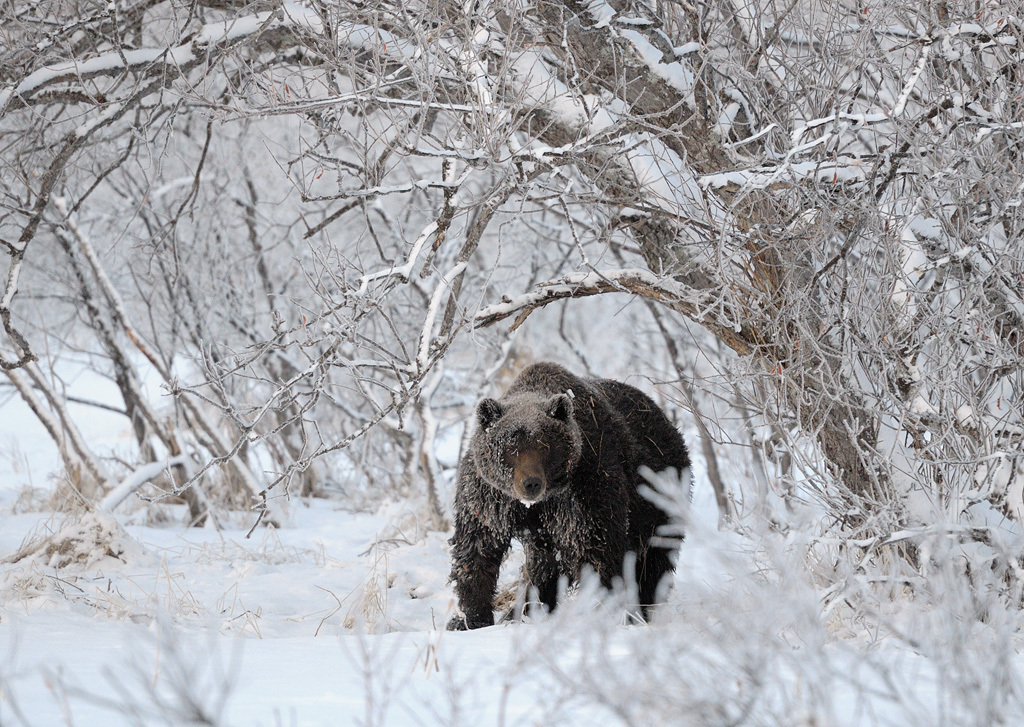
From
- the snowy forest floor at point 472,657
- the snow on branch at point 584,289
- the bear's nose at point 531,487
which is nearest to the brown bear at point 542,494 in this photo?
the bear's nose at point 531,487

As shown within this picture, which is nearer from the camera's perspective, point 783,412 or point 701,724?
point 701,724

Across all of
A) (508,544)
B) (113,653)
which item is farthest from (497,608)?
(113,653)

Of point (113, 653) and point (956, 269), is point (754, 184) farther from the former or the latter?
point (113, 653)

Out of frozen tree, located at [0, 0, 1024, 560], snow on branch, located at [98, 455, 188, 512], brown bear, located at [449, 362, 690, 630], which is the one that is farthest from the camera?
snow on branch, located at [98, 455, 188, 512]

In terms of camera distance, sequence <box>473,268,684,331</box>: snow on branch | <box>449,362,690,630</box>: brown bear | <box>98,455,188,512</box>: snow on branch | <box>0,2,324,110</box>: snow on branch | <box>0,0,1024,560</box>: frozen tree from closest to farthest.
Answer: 1. <box>0,0,1024,560</box>: frozen tree
2. <box>449,362,690,630</box>: brown bear
3. <box>473,268,684,331</box>: snow on branch
4. <box>0,2,324,110</box>: snow on branch
5. <box>98,455,188,512</box>: snow on branch

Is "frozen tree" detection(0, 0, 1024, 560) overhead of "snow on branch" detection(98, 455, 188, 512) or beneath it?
overhead

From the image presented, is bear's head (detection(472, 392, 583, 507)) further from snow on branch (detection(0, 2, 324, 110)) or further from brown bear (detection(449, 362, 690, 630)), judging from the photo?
snow on branch (detection(0, 2, 324, 110))

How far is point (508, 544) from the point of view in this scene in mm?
4887

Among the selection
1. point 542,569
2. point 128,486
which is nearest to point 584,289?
point 542,569

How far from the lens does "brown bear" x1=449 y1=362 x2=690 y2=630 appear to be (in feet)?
15.2

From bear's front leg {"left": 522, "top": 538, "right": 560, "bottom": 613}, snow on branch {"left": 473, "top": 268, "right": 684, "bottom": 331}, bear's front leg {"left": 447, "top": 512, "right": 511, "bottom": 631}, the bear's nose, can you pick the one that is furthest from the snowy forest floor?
snow on branch {"left": 473, "top": 268, "right": 684, "bottom": 331}

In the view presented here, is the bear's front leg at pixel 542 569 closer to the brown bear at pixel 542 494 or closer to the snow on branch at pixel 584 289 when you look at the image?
the brown bear at pixel 542 494

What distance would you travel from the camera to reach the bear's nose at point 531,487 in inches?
175

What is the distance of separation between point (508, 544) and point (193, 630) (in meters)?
1.65
